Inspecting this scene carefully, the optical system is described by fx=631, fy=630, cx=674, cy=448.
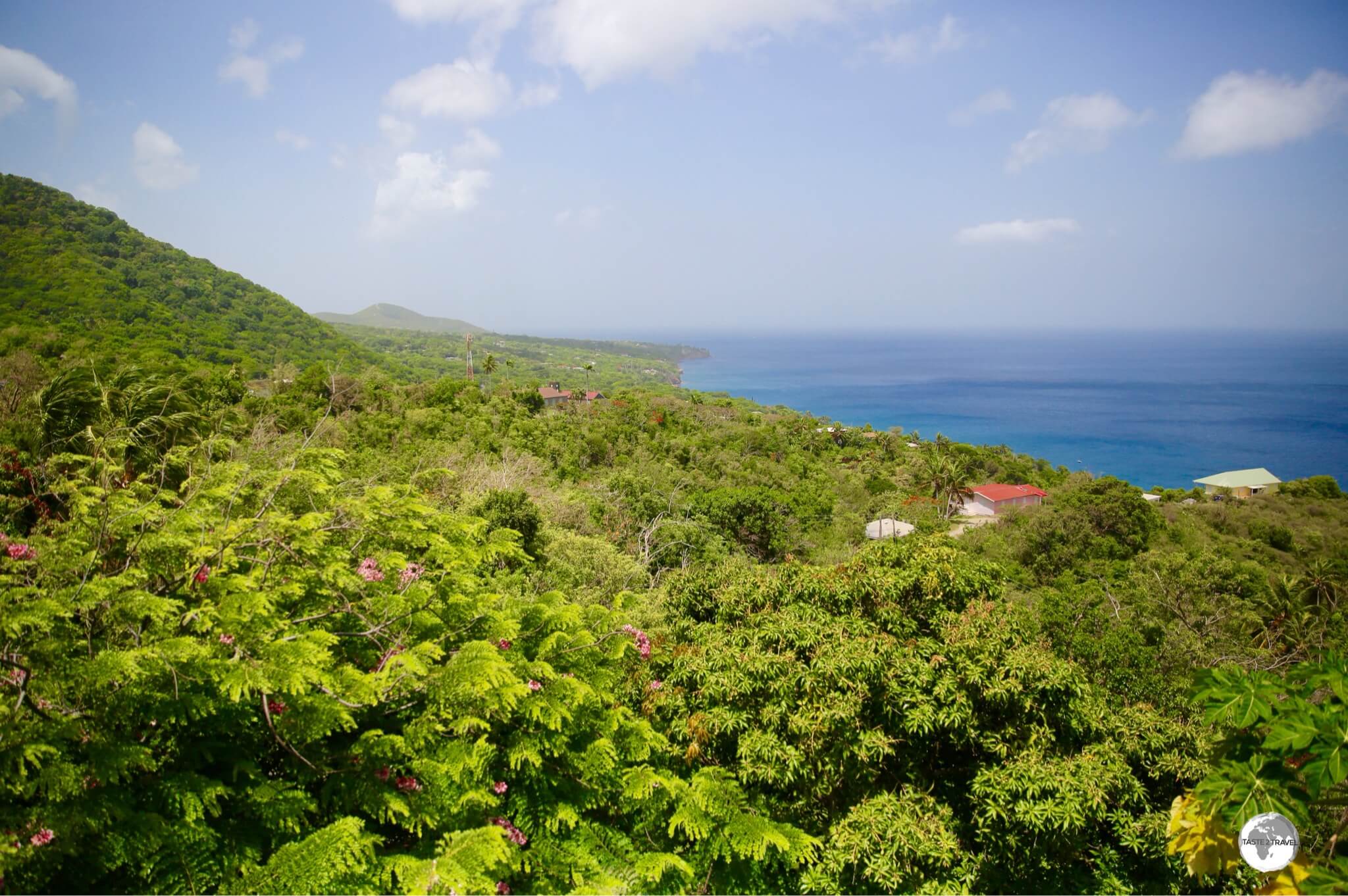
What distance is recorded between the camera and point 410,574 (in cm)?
511

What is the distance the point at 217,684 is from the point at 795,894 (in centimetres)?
374

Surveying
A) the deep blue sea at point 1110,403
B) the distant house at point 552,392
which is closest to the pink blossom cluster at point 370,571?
the distant house at point 552,392

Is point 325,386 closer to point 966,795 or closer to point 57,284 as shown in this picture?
point 57,284

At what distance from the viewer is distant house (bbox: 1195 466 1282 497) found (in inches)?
1797

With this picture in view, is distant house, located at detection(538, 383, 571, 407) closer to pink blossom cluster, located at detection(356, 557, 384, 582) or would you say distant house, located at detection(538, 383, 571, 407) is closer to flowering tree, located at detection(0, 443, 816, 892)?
pink blossom cluster, located at detection(356, 557, 384, 582)

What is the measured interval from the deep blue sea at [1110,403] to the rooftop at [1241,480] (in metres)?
9.12

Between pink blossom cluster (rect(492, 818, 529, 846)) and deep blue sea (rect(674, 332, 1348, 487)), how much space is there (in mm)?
71780

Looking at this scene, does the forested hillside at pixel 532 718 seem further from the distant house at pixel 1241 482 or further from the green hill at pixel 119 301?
the distant house at pixel 1241 482

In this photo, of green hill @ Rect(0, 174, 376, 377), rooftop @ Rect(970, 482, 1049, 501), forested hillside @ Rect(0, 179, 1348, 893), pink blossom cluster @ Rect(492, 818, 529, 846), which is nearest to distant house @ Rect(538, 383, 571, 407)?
green hill @ Rect(0, 174, 376, 377)

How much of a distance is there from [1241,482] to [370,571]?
62043 millimetres

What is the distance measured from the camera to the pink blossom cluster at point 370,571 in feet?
16.1

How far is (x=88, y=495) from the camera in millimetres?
4594

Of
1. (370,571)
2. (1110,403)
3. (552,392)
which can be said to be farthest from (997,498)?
(1110,403)

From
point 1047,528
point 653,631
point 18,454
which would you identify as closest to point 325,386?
point 18,454
